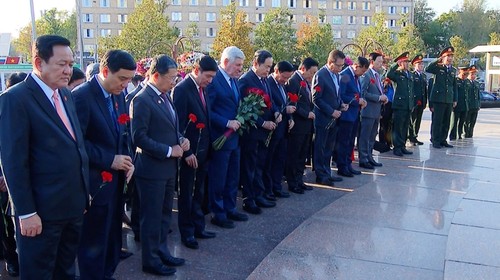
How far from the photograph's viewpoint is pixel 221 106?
543 cm

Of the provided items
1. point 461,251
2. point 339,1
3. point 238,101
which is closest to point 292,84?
point 238,101

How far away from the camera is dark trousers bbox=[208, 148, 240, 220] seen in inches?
211

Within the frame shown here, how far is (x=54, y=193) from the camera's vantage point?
3.01 metres

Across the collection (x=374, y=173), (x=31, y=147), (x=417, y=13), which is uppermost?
(x=417, y=13)

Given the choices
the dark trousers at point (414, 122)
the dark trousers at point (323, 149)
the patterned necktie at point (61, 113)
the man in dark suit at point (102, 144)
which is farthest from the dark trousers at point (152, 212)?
the dark trousers at point (414, 122)

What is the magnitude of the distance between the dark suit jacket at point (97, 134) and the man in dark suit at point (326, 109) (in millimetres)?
4057

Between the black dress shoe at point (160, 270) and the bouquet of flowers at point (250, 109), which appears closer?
the black dress shoe at point (160, 270)

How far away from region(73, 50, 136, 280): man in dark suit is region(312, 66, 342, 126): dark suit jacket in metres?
3.96

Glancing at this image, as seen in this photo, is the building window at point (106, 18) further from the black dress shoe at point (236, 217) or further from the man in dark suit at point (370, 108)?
the black dress shoe at point (236, 217)

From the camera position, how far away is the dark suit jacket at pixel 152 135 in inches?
157

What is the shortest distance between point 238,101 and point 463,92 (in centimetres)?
855

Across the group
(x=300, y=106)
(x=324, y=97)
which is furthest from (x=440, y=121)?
(x=300, y=106)

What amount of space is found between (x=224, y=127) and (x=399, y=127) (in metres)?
5.56

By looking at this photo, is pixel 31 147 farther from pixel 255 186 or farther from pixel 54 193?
pixel 255 186
